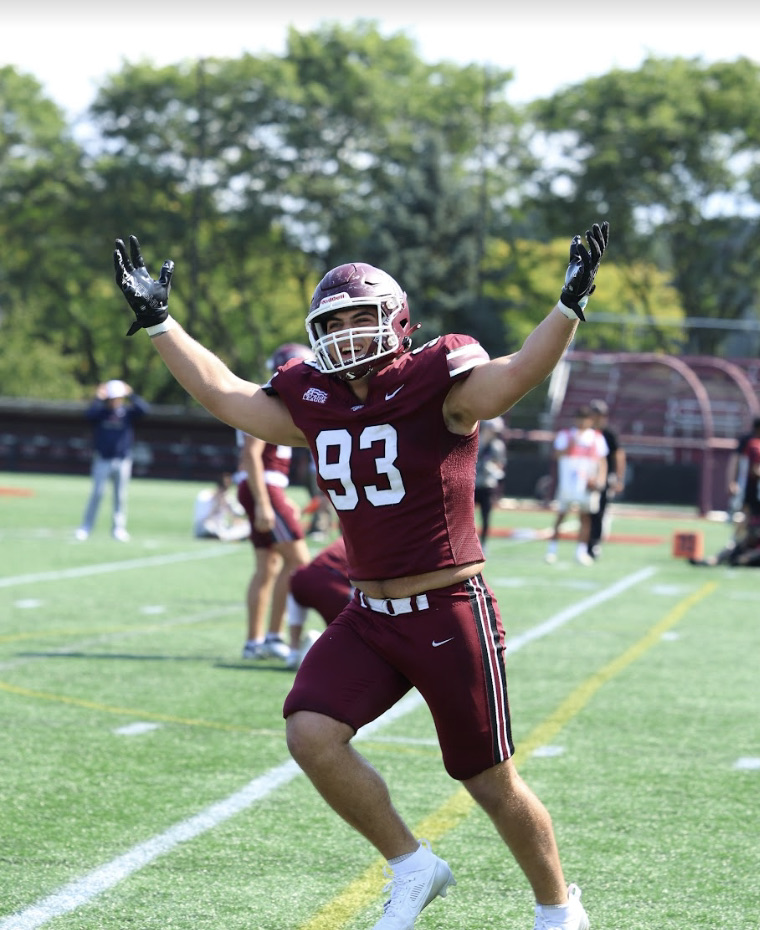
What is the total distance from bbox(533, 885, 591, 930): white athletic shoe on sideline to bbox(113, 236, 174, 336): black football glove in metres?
2.09

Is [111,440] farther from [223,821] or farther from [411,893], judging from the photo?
[411,893]

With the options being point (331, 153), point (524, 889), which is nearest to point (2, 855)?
point (524, 889)

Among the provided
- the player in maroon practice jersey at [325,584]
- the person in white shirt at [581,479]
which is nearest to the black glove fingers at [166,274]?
the player in maroon practice jersey at [325,584]

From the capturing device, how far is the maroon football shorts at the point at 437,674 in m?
3.98

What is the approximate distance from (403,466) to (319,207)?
1901 inches

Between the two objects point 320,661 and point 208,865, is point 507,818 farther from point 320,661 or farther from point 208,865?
point 208,865

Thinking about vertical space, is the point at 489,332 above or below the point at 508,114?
below

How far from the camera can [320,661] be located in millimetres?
4074

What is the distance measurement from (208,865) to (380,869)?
0.58 m

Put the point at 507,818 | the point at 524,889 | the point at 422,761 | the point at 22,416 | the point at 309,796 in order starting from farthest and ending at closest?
the point at 22,416
the point at 422,761
the point at 309,796
the point at 524,889
the point at 507,818

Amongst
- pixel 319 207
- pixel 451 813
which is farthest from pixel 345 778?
pixel 319 207

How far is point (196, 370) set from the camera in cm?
444

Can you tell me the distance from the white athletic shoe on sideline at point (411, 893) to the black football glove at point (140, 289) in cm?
178

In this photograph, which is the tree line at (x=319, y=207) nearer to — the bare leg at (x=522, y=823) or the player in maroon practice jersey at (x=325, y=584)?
the player in maroon practice jersey at (x=325, y=584)
